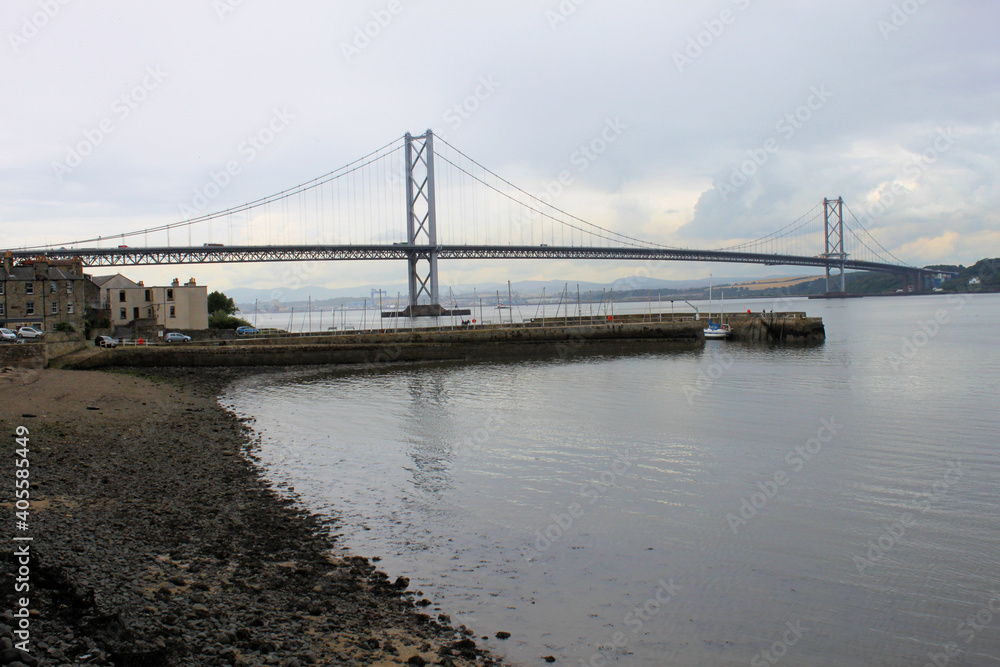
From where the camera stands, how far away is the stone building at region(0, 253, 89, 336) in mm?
29500

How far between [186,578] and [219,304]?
52.3 meters

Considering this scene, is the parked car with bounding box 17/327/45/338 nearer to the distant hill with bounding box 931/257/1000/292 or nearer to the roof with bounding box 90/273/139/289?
the roof with bounding box 90/273/139/289

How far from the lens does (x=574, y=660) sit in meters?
5.12

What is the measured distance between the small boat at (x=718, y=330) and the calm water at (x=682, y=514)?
23.4 metres

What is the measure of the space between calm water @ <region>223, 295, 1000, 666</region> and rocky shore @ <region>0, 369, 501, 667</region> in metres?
0.59

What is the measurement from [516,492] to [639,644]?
433cm

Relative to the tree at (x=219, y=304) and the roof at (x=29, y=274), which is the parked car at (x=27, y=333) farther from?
the tree at (x=219, y=304)

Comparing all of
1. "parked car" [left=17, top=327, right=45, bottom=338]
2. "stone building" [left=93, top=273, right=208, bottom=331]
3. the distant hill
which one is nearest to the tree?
"stone building" [left=93, top=273, right=208, bottom=331]

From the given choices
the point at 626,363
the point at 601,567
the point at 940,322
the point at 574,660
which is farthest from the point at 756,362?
the point at 940,322

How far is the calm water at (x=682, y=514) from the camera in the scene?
5594 mm

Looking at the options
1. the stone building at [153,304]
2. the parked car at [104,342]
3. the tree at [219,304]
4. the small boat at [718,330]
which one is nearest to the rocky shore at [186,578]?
the parked car at [104,342]

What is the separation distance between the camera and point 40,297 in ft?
99.7

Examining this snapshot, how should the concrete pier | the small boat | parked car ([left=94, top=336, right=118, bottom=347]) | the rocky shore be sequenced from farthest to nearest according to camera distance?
the small boat
parked car ([left=94, top=336, right=118, bottom=347])
the concrete pier
the rocky shore

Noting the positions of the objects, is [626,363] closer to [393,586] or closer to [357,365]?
[357,365]
